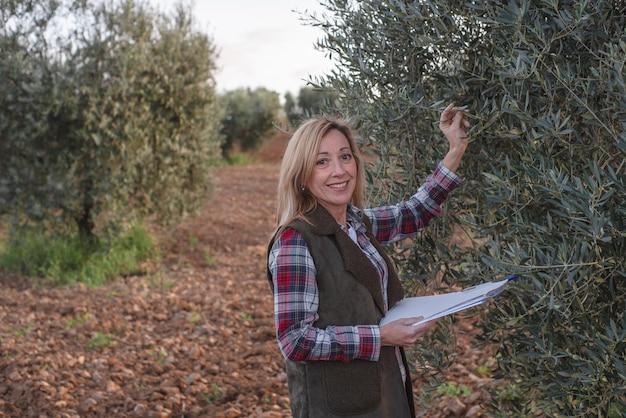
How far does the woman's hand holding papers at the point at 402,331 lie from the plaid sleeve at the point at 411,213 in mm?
634

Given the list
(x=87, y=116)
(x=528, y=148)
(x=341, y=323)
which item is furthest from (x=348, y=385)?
(x=87, y=116)

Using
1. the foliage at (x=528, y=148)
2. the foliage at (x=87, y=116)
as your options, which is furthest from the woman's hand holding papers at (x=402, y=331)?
the foliage at (x=87, y=116)

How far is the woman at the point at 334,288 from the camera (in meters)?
2.24

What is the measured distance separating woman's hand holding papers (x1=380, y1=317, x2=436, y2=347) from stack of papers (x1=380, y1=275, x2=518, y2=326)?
0.08 ft

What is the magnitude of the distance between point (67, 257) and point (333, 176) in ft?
26.1

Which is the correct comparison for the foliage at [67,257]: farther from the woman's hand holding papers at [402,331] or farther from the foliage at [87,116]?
the woman's hand holding papers at [402,331]

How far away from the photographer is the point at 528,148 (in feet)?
7.54

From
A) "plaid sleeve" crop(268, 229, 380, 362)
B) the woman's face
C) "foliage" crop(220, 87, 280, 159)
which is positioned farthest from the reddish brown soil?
"foliage" crop(220, 87, 280, 159)

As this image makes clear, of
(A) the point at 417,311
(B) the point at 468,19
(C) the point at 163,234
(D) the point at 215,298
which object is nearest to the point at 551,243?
(A) the point at 417,311

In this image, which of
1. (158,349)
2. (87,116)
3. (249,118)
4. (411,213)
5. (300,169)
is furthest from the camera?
(249,118)

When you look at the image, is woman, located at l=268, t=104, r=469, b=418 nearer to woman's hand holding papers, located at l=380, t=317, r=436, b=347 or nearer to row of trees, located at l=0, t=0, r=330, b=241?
woman's hand holding papers, located at l=380, t=317, r=436, b=347

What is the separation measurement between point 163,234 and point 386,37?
29.5 feet

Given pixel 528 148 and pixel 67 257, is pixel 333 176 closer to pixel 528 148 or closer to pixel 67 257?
pixel 528 148

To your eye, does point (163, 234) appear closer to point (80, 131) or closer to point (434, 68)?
point (80, 131)
